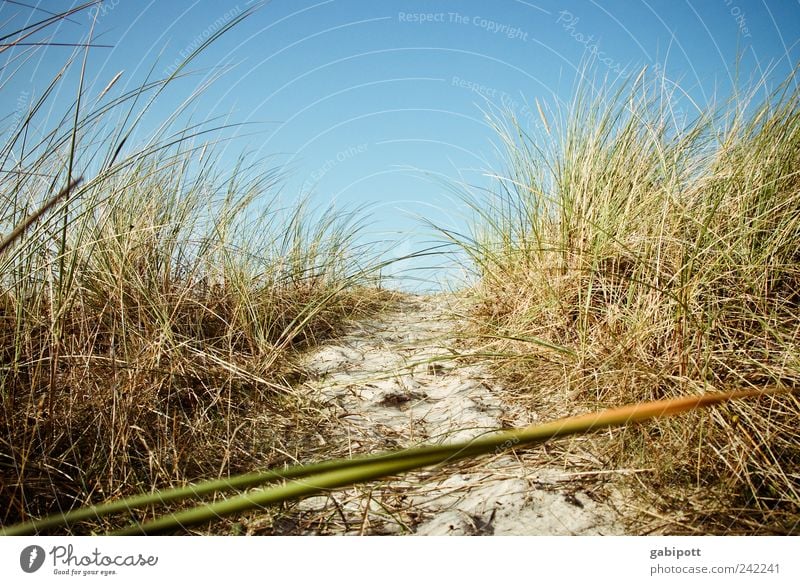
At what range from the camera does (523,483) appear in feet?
3.31

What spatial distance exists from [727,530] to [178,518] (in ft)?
3.11

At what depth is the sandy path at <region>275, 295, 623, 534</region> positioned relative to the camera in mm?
915

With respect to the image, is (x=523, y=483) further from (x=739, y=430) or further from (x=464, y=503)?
(x=739, y=430)

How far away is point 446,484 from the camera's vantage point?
105 cm

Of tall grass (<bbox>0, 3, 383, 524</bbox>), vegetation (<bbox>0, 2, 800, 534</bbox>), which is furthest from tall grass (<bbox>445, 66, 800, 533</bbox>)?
tall grass (<bbox>0, 3, 383, 524</bbox>)
